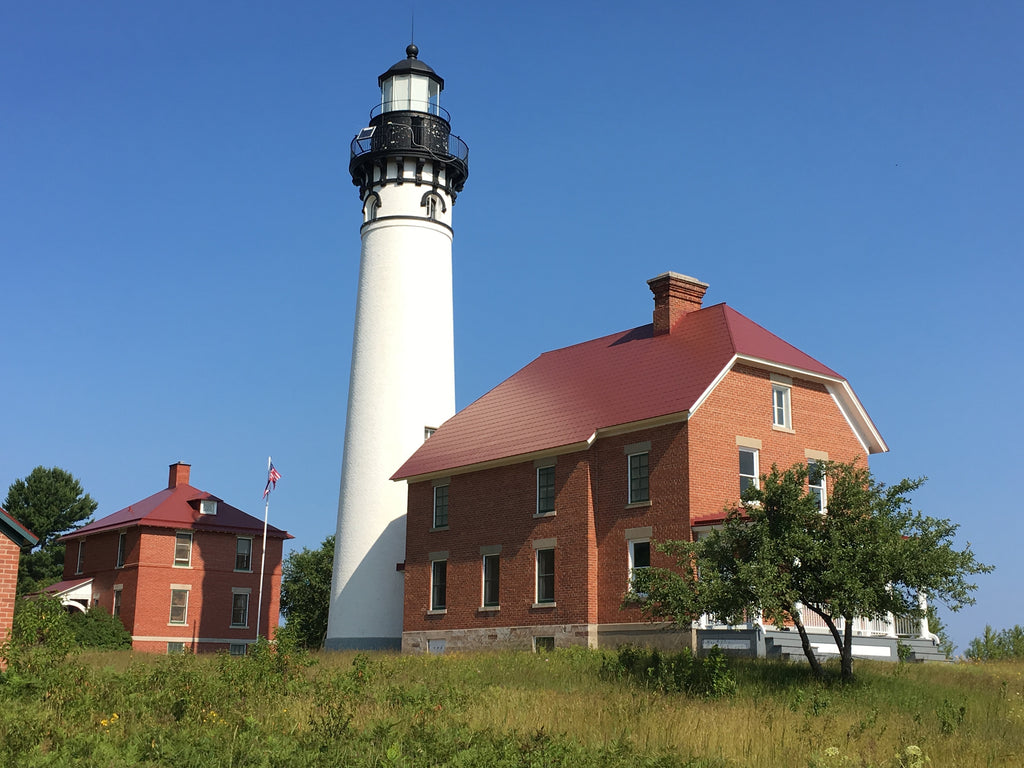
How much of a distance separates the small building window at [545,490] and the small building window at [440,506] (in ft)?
15.2

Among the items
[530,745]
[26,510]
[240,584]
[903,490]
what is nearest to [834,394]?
[903,490]

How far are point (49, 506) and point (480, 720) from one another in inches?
2391

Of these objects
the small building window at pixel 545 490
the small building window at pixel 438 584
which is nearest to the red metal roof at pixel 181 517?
the small building window at pixel 438 584

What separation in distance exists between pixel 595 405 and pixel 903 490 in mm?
11162

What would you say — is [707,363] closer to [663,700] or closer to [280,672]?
[663,700]

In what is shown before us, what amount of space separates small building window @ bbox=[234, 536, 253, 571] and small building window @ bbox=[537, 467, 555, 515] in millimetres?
24631

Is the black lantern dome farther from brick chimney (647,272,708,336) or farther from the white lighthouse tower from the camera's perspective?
brick chimney (647,272,708,336)

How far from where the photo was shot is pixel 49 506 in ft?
228

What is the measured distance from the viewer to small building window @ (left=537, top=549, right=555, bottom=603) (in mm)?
32438

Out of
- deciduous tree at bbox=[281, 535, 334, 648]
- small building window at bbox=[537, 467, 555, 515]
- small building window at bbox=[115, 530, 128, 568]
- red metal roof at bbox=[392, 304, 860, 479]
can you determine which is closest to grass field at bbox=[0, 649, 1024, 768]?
small building window at bbox=[537, 467, 555, 515]

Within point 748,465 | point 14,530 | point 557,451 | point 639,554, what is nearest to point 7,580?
point 14,530

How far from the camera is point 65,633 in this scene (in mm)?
19359

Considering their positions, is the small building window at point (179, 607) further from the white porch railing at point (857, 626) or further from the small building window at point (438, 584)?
the white porch railing at point (857, 626)

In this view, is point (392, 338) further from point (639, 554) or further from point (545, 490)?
point (639, 554)
